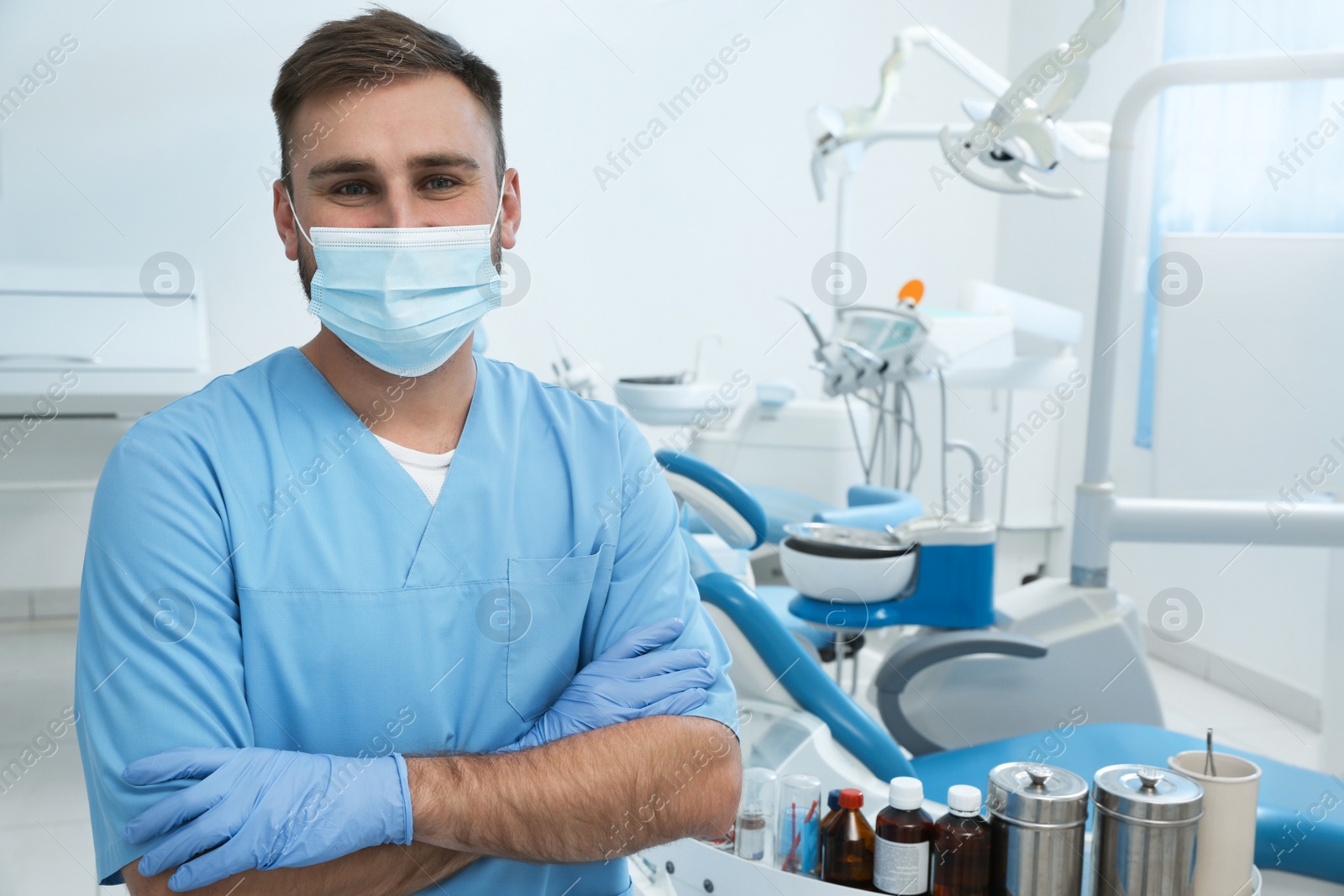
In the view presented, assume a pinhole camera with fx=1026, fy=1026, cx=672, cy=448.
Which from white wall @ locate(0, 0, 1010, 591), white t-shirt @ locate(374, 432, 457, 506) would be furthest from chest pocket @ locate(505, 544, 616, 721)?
white wall @ locate(0, 0, 1010, 591)

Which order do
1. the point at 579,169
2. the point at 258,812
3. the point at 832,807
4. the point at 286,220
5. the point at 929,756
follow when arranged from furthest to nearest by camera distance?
the point at 579,169, the point at 929,756, the point at 832,807, the point at 286,220, the point at 258,812

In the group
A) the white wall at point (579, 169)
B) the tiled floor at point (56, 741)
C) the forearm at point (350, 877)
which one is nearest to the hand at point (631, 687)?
the forearm at point (350, 877)

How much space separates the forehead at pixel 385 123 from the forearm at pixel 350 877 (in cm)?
61

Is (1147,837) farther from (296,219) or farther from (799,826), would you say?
(296,219)

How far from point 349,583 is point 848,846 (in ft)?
2.29

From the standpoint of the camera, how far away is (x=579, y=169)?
3.77 meters

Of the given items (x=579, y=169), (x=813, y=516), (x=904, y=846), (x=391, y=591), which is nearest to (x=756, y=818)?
(x=904, y=846)

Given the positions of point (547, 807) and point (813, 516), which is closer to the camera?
point (547, 807)

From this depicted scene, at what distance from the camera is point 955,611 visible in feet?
6.06

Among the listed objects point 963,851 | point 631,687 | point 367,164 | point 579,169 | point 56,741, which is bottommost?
point 56,741

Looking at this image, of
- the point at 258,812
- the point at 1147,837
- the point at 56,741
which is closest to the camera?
the point at 258,812

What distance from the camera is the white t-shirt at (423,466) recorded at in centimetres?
99

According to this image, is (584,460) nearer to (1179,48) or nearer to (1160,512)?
(1160,512)

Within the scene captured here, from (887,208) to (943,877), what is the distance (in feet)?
11.8
